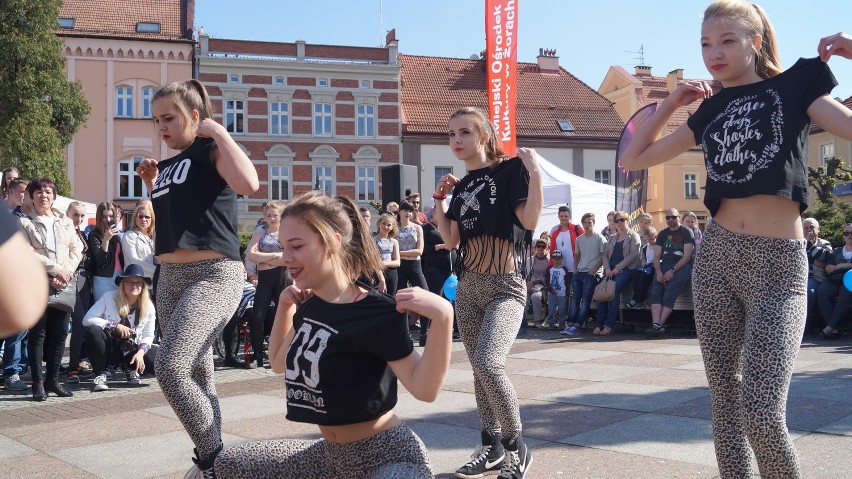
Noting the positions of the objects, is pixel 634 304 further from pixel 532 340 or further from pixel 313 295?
pixel 313 295

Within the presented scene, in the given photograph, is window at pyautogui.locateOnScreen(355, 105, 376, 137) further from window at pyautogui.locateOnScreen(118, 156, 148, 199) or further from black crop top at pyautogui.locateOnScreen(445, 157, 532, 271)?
black crop top at pyautogui.locateOnScreen(445, 157, 532, 271)

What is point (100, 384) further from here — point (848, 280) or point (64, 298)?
point (848, 280)

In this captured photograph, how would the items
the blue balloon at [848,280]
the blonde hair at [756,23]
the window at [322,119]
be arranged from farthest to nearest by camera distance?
the window at [322,119]
the blue balloon at [848,280]
the blonde hair at [756,23]

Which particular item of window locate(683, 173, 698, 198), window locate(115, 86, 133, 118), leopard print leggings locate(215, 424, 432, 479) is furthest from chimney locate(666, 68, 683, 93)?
leopard print leggings locate(215, 424, 432, 479)

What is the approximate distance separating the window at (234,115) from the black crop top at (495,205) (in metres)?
37.3

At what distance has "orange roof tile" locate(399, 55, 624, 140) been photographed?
44.2m

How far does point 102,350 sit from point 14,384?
849mm

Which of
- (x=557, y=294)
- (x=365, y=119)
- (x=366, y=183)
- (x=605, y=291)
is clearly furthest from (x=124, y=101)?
(x=605, y=291)

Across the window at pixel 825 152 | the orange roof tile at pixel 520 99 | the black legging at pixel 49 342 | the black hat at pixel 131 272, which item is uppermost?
the orange roof tile at pixel 520 99

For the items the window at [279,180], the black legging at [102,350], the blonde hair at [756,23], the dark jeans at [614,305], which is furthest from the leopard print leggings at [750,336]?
the window at [279,180]

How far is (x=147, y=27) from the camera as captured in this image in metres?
40.0

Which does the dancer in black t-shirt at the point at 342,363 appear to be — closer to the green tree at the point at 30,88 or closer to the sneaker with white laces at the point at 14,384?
the sneaker with white laces at the point at 14,384

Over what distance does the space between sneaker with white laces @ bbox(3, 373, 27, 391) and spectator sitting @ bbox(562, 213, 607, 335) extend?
7869mm

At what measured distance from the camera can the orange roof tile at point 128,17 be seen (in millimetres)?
39219
